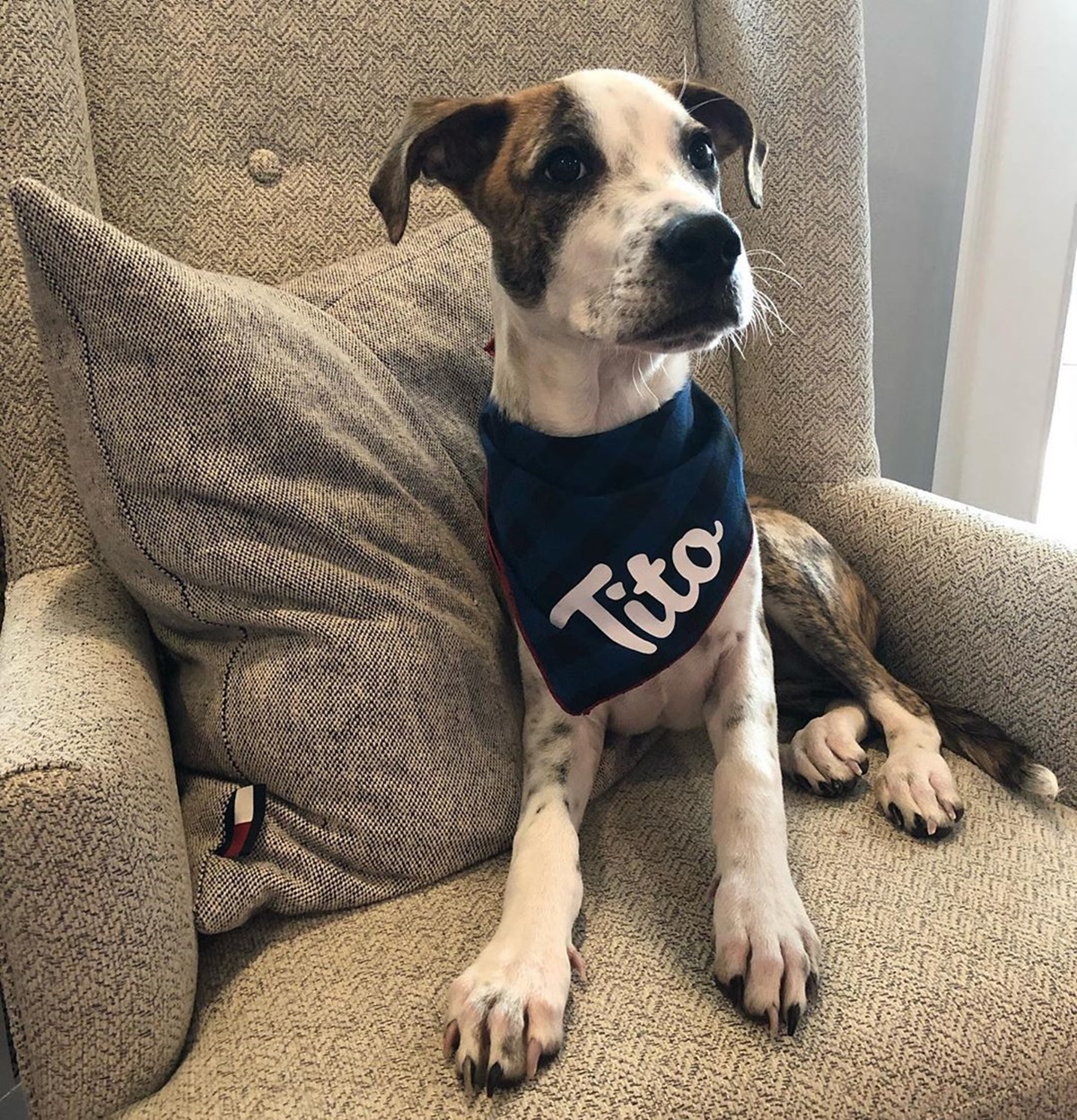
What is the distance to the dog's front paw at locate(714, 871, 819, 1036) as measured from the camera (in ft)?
3.29

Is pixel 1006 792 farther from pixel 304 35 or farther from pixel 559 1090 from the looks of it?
pixel 304 35

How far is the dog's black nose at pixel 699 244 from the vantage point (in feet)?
3.78

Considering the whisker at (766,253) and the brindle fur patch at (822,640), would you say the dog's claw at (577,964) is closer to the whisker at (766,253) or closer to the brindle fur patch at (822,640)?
the brindle fur patch at (822,640)

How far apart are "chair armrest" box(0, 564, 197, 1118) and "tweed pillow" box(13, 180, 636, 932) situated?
126mm

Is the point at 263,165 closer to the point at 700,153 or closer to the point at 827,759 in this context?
the point at 700,153

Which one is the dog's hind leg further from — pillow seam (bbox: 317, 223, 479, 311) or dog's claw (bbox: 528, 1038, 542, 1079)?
pillow seam (bbox: 317, 223, 479, 311)

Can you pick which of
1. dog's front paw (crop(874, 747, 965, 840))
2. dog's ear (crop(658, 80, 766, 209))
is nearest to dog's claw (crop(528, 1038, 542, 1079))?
dog's front paw (crop(874, 747, 965, 840))

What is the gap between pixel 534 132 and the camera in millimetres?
1347

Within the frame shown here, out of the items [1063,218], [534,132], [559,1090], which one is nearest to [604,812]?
[559,1090]

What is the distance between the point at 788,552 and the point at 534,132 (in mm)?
771

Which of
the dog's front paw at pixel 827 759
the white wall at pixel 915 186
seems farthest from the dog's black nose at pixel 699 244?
the white wall at pixel 915 186

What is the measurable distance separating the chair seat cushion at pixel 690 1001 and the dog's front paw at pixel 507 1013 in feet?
0.08

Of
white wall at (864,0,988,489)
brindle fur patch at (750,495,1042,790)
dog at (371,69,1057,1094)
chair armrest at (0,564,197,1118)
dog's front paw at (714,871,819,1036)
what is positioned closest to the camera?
chair armrest at (0,564,197,1118)

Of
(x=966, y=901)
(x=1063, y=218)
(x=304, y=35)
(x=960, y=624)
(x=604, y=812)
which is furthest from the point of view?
(x=1063, y=218)
